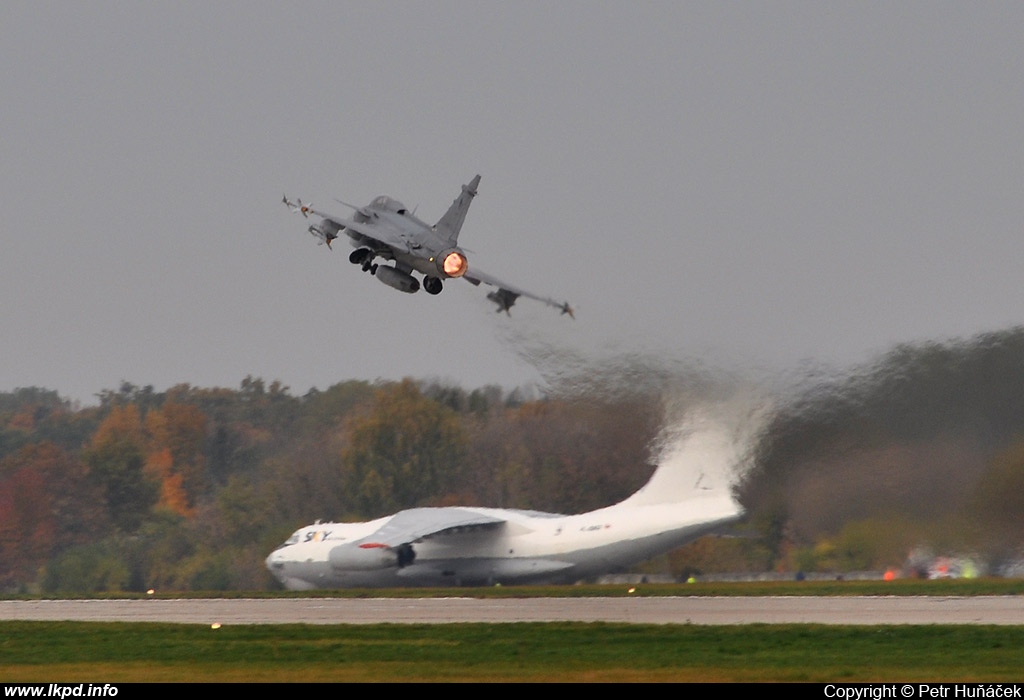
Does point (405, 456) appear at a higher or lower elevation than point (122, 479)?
lower

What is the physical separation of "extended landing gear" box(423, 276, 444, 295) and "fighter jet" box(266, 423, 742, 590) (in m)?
11.6

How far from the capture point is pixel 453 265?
109ft

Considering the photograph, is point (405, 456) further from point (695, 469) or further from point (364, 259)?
point (364, 259)

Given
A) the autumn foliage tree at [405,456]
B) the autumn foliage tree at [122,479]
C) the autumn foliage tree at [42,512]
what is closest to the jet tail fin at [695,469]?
the autumn foliage tree at [405,456]

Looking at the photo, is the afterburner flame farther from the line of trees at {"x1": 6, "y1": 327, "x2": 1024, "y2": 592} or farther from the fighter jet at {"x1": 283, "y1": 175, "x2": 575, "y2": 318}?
the line of trees at {"x1": 6, "y1": 327, "x2": 1024, "y2": 592}

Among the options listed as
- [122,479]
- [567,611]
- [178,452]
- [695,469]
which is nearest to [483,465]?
[695,469]

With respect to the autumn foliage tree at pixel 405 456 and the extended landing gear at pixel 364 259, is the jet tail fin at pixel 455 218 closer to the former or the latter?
the extended landing gear at pixel 364 259

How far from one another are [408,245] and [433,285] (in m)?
1.24

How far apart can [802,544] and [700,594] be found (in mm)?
3215

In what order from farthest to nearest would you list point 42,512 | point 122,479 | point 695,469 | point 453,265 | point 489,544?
point 122,479, point 42,512, point 489,544, point 695,469, point 453,265

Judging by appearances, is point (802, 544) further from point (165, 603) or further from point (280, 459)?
point (280, 459)

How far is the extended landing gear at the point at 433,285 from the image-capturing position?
3428cm

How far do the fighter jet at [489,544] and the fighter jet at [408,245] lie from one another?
445 inches
